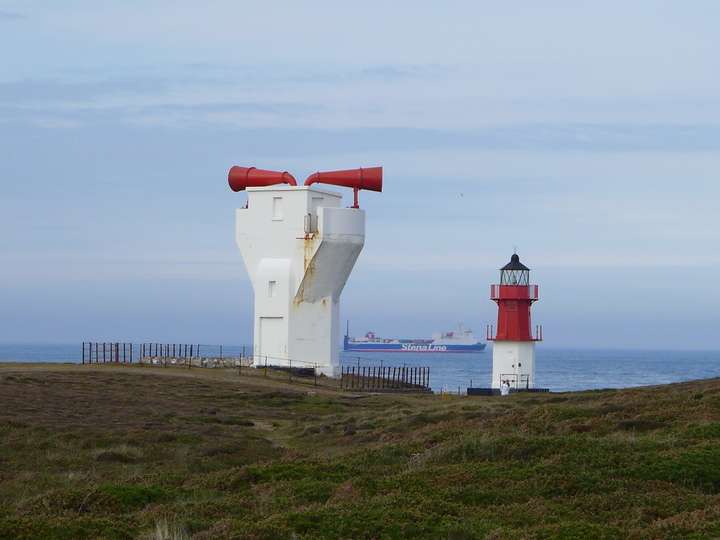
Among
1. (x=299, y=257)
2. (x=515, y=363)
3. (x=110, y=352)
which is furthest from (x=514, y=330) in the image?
(x=110, y=352)

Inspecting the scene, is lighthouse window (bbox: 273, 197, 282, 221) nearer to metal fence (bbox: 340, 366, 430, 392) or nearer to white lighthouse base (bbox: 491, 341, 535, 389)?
metal fence (bbox: 340, 366, 430, 392)

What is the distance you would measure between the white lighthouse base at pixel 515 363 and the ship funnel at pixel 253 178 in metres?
11.5

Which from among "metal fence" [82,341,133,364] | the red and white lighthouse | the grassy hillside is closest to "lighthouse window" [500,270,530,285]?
the red and white lighthouse

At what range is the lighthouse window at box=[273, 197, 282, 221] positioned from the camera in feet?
165

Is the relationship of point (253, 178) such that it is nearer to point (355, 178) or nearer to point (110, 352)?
point (355, 178)

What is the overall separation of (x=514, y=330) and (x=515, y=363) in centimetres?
140

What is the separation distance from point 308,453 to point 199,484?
6962 millimetres

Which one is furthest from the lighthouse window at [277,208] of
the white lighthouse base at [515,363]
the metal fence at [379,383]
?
the white lighthouse base at [515,363]

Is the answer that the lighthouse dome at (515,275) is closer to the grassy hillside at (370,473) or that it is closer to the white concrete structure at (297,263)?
the white concrete structure at (297,263)

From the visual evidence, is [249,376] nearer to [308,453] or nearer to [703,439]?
[308,453]

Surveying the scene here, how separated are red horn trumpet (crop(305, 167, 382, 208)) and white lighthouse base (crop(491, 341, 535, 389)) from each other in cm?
871

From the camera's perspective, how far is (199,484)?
17.9 m

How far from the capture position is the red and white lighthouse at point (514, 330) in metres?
51.7

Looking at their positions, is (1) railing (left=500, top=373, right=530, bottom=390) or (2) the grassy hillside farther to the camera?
(1) railing (left=500, top=373, right=530, bottom=390)
